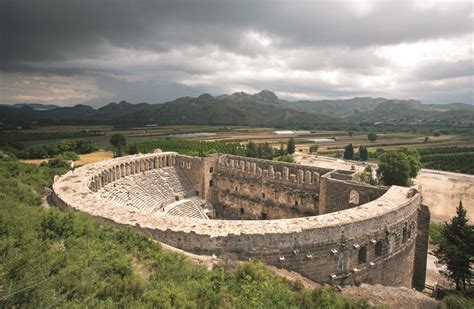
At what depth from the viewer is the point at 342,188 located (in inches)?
797

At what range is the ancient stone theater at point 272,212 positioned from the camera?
12188 mm

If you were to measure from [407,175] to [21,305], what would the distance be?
3870 centimetres

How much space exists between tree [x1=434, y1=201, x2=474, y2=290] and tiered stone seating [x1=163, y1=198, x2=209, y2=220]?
59.1ft

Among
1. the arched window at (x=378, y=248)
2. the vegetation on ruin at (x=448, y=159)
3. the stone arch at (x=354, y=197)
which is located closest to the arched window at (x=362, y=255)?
the arched window at (x=378, y=248)

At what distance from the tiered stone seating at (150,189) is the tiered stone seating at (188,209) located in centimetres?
98

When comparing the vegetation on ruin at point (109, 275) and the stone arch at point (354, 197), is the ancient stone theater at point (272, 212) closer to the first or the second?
the stone arch at point (354, 197)

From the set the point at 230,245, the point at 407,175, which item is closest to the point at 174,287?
the point at 230,245

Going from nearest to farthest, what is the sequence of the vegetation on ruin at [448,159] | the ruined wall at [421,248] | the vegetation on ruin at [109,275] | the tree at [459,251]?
the vegetation on ruin at [109,275] < the tree at [459,251] < the ruined wall at [421,248] < the vegetation on ruin at [448,159]

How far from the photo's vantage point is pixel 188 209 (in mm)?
26734

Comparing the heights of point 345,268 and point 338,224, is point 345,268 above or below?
below

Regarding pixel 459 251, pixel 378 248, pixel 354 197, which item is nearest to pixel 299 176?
pixel 354 197

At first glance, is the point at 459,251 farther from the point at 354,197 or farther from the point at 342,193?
the point at 342,193

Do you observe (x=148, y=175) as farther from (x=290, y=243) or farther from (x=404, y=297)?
(x=404, y=297)

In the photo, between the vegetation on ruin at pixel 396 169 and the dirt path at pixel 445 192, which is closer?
the vegetation on ruin at pixel 396 169
